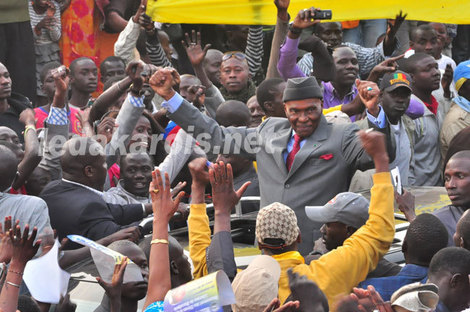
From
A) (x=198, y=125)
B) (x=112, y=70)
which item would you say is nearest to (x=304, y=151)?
(x=198, y=125)

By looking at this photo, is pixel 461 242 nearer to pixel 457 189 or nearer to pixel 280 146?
pixel 457 189

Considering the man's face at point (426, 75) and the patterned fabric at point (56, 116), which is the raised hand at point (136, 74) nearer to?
the patterned fabric at point (56, 116)

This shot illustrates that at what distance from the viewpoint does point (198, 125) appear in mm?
6867

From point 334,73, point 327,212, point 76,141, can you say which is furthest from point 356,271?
point 334,73

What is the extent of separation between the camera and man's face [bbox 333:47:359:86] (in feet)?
30.8

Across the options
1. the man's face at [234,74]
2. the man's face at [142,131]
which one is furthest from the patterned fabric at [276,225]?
the man's face at [234,74]

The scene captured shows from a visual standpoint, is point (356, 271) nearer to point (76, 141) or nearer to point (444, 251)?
point (444, 251)

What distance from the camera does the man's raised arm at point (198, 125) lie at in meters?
6.73

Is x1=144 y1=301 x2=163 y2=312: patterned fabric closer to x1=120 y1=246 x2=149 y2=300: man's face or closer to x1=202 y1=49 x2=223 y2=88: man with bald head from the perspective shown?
x1=120 y1=246 x2=149 y2=300: man's face

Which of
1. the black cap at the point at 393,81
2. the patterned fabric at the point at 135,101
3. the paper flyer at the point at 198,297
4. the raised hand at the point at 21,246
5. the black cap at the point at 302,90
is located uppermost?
the black cap at the point at 302,90

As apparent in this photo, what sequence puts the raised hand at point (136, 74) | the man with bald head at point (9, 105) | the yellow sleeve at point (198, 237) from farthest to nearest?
the man with bald head at point (9, 105) → the raised hand at point (136, 74) → the yellow sleeve at point (198, 237)

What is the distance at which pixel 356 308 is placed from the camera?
424cm

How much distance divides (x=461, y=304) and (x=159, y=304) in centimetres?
149

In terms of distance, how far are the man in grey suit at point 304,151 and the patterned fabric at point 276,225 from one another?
132 centimetres
